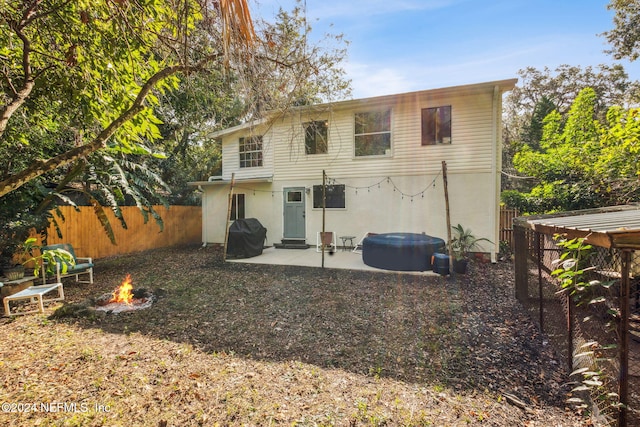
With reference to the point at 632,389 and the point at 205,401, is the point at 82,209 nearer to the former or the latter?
the point at 205,401

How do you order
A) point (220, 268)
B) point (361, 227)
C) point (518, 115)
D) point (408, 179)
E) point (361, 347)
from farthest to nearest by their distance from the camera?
1. point (518, 115)
2. point (361, 227)
3. point (408, 179)
4. point (220, 268)
5. point (361, 347)

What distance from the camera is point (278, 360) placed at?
3555mm

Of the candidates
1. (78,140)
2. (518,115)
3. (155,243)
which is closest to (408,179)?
(78,140)

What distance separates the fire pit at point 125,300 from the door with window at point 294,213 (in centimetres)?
646

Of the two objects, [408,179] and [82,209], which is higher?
[408,179]

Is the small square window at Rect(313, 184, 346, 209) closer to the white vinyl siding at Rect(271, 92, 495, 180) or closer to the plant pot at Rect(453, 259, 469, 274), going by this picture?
the white vinyl siding at Rect(271, 92, 495, 180)

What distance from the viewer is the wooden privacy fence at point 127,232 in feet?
32.0

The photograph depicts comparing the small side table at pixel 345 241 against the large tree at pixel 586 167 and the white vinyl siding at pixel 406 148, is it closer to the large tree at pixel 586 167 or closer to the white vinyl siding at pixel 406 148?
the white vinyl siding at pixel 406 148

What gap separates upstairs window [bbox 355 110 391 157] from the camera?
1048cm

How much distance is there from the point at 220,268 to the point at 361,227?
514 centimetres

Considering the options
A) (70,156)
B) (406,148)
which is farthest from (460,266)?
(70,156)

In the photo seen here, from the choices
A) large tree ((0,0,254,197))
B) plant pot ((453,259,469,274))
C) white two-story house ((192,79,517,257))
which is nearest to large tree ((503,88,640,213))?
→ white two-story house ((192,79,517,257))

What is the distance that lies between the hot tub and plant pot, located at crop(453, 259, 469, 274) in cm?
58

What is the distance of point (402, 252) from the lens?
7770mm
